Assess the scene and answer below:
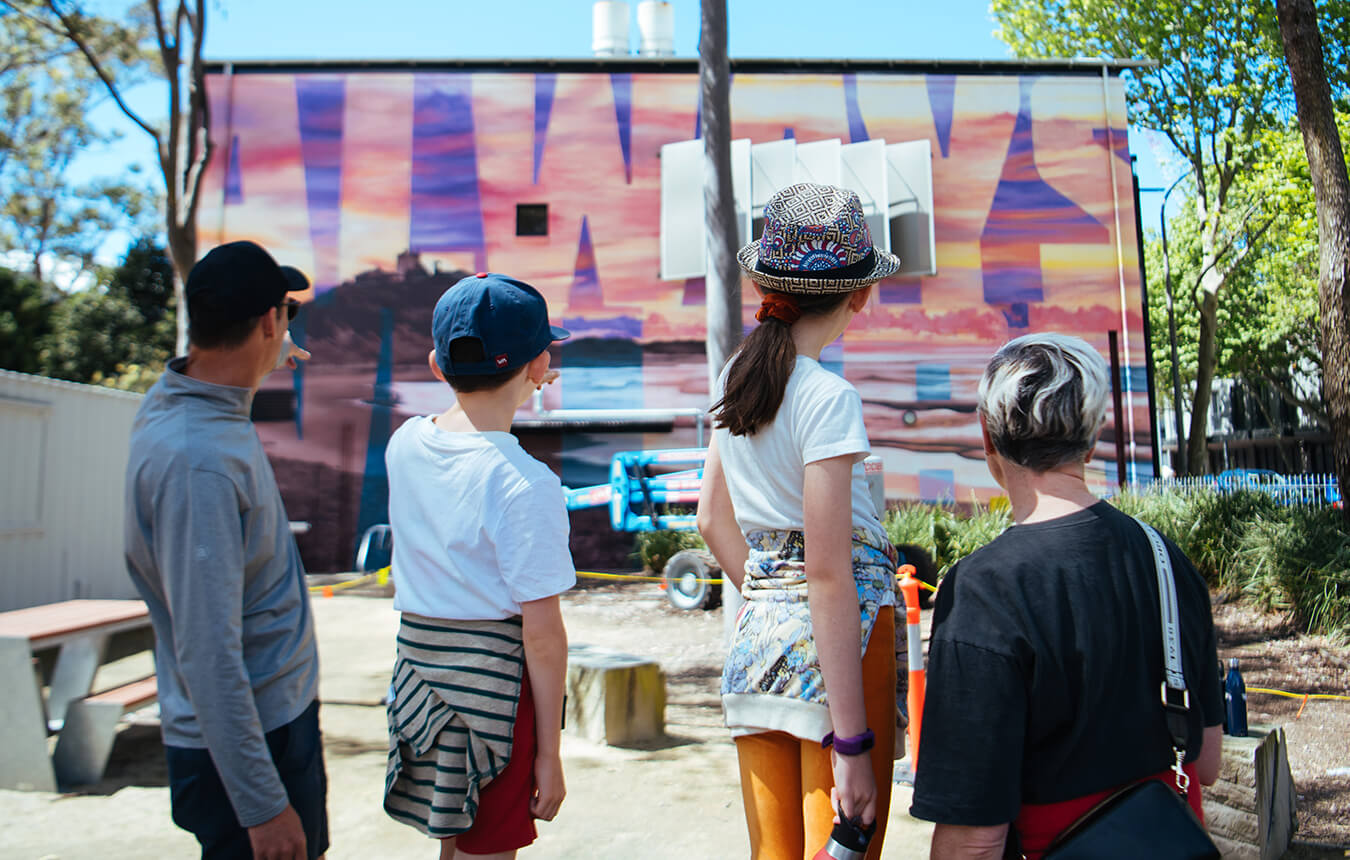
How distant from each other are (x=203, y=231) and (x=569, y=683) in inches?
525

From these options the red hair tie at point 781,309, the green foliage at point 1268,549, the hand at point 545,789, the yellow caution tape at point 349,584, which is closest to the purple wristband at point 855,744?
the hand at point 545,789

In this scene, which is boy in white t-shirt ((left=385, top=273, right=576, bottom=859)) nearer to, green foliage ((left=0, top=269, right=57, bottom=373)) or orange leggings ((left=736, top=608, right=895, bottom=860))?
orange leggings ((left=736, top=608, right=895, bottom=860))

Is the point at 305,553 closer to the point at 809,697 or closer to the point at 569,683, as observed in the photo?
the point at 569,683

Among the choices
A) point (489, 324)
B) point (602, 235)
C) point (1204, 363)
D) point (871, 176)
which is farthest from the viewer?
point (1204, 363)

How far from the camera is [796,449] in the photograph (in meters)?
1.88

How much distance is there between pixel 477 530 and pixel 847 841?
0.94m

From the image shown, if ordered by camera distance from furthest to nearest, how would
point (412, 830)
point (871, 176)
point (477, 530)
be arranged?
1. point (871, 176)
2. point (412, 830)
3. point (477, 530)

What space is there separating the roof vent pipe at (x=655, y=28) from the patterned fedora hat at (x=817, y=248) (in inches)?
667

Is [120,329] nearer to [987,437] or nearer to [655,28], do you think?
[655,28]

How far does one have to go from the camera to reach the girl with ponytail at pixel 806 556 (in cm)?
176

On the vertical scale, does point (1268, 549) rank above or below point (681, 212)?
below

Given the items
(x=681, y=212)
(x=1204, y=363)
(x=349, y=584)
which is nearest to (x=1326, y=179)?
(x=681, y=212)

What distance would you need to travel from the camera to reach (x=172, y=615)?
1787mm

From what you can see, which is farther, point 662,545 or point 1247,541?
point 662,545
